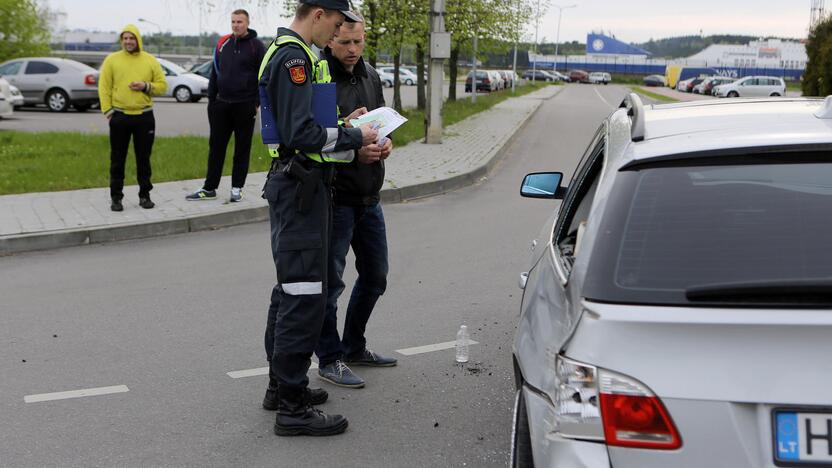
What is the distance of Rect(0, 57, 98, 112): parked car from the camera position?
2525 centimetres

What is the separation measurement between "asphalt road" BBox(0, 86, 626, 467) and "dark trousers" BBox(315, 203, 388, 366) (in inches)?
8.8

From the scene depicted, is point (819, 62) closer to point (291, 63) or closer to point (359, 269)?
point (359, 269)

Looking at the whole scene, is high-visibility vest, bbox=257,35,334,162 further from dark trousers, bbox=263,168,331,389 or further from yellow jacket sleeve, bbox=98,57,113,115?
yellow jacket sleeve, bbox=98,57,113,115

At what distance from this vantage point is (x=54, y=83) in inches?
993

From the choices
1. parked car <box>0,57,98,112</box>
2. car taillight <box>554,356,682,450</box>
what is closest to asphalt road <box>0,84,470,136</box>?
parked car <box>0,57,98,112</box>

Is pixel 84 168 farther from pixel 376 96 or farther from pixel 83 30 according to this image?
pixel 83 30

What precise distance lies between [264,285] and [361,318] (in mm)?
2168

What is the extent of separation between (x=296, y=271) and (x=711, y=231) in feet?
6.76

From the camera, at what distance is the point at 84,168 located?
41.2ft

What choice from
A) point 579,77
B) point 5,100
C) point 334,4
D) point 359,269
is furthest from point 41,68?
point 579,77

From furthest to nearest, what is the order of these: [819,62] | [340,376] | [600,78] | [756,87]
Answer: [600,78] < [756,87] < [819,62] < [340,376]

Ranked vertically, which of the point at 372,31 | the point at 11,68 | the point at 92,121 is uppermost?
the point at 372,31

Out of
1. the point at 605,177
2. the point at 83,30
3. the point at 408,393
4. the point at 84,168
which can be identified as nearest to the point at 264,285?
the point at 408,393

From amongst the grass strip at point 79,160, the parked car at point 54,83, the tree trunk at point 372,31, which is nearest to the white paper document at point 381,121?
the grass strip at point 79,160
